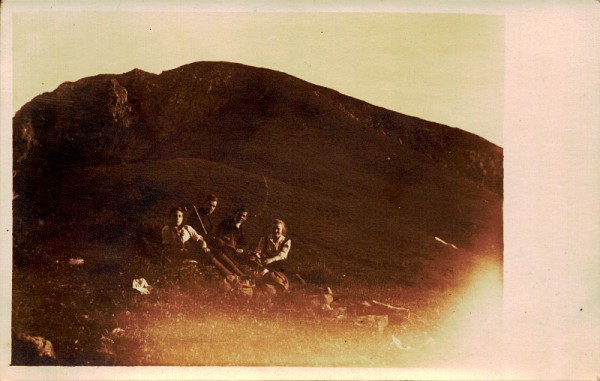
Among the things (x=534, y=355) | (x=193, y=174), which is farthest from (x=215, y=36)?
(x=534, y=355)

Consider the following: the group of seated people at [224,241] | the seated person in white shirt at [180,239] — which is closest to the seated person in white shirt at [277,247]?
the group of seated people at [224,241]

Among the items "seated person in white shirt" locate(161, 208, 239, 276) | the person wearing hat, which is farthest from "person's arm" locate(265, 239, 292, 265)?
"seated person in white shirt" locate(161, 208, 239, 276)

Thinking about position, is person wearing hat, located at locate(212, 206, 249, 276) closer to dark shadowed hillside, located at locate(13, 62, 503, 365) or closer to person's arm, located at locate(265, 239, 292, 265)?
dark shadowed hillside, located at locate(13, 62, 503, 365)

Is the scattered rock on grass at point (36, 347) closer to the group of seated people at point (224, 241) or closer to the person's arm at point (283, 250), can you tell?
the group of seated people at point (224, 241)

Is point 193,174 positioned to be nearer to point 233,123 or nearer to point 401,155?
point 233,123

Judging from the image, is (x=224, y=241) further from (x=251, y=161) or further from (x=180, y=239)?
(x=251, y=161)

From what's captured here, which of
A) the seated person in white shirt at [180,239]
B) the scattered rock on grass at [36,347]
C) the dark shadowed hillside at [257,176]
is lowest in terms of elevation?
the scattered rock on grass at [36,347]
